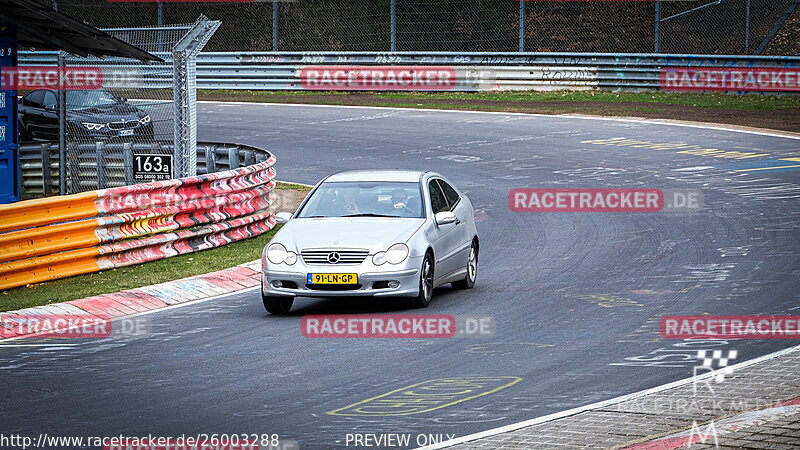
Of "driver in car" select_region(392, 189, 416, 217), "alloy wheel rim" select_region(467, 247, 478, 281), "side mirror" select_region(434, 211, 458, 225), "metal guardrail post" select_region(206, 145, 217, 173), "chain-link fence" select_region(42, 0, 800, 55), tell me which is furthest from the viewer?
"chain-link fence" select_region(42, 0, 800, 55)

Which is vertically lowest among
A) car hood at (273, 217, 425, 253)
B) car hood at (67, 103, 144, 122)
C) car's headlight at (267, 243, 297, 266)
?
car's headlight at (267, 243, 297, 266)

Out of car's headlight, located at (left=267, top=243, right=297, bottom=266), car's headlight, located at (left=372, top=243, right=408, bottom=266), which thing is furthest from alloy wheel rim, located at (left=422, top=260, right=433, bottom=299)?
car's headlight, located at (left=267, top=243, right=297, bottom=266)

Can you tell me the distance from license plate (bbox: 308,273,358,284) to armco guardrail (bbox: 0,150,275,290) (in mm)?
3938

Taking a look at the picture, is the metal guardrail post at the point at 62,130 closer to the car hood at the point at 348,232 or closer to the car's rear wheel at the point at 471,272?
the car hood at the point at 348,232

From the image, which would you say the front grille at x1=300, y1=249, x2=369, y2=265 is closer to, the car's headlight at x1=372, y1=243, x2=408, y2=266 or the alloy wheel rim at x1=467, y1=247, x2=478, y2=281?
the car's headlight at x1=372, y1=243, x2=408, y2=266

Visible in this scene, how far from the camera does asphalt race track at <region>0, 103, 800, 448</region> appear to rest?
7.69 m

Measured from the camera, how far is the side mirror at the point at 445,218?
1214 cm

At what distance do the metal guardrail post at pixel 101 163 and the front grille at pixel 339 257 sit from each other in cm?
1041

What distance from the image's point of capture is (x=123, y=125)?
19.9 meters

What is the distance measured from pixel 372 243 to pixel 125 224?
4.46 m

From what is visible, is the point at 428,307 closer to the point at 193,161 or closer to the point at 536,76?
the point at 193,161

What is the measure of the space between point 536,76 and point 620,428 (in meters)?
26.2

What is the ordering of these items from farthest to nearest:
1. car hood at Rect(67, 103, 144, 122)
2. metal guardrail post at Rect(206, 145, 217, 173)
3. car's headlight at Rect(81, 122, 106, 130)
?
car's headlight at Rect(81, 122, 106, 130) → metal guardrail post at Rect(206, 145, 217, 173) → car hood at Rect(67, 103, 144, 122)

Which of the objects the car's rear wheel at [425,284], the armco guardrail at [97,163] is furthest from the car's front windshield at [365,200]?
the armco guardrail at [97,163]
